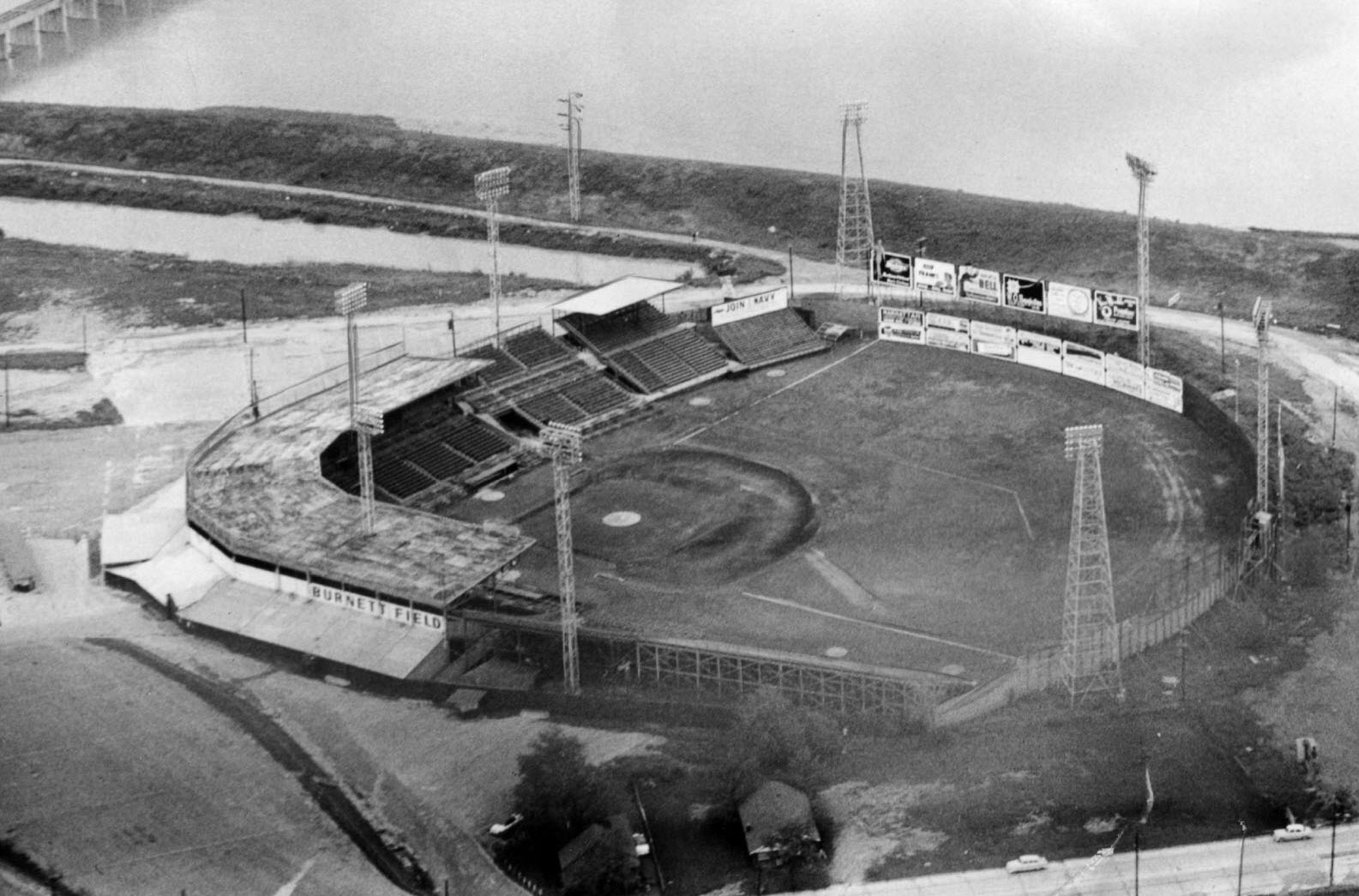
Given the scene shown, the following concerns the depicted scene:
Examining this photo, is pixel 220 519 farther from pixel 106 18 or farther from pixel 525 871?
pixel 106 18

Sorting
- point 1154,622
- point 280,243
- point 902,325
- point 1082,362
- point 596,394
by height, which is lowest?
point 1154,622

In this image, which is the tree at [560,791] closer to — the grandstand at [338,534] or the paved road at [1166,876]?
the grandstand at [338,534]

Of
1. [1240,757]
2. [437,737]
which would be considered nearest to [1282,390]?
[1240,757]

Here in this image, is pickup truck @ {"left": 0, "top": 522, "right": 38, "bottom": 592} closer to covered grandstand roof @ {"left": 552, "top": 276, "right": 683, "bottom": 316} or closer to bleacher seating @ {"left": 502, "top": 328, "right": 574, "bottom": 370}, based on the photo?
bleacher seating @ {"left": 502, "top": 328, "right": 574, "bottom": 370}

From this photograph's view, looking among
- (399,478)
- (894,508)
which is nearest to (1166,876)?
(894,508)

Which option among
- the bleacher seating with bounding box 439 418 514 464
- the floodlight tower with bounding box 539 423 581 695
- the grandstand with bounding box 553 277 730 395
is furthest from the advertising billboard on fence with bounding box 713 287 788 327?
the floodlight tower with bounding box 539 423 581 695

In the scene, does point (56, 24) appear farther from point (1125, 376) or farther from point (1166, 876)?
point (1166, 876)
